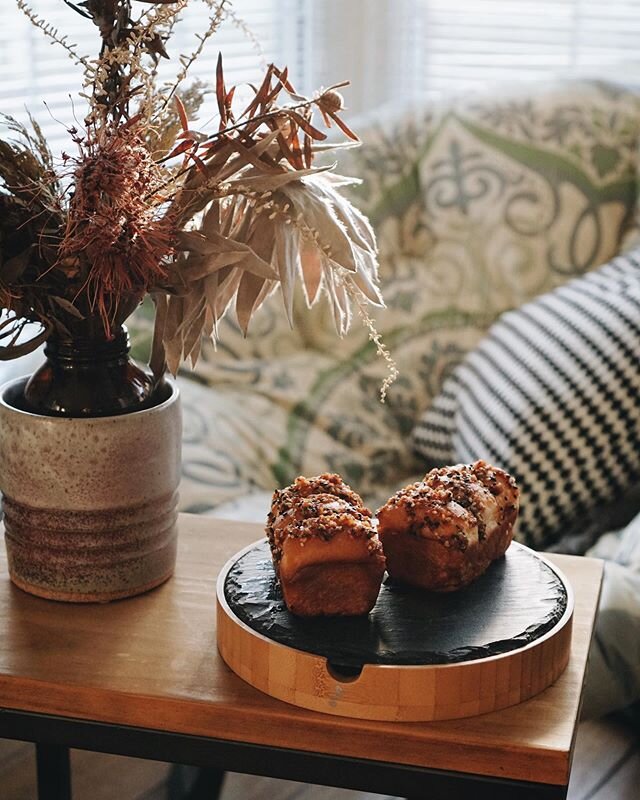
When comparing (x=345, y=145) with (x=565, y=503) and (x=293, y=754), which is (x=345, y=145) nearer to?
(x=293, y=754)

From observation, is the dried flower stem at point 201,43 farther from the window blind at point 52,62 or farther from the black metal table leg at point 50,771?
the black metal table leg at point 50,771

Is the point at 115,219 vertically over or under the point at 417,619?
over

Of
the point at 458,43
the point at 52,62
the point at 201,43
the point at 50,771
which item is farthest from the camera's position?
the point at 458,43

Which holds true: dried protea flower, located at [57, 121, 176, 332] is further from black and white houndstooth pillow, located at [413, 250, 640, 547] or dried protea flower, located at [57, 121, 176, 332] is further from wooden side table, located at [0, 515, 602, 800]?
black and white houndstooth pillow, located at [413, 250, 640, 547]

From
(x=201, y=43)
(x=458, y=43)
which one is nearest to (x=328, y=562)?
(x=201, y=43)

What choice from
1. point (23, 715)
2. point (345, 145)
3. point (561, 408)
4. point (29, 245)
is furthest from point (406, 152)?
point (23, 715)

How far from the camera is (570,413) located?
68.8 inches

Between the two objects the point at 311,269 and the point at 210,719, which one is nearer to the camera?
the point at 210,719

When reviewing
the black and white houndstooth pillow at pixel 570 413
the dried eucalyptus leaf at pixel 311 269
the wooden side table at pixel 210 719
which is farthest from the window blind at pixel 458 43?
the wooden side table at pixel 210 719

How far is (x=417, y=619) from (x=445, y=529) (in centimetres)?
8

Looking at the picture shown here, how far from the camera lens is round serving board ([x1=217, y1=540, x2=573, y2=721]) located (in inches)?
35.2

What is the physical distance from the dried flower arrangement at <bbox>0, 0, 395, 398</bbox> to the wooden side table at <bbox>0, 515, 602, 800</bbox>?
248 millimetres

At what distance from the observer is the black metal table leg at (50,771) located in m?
1.26

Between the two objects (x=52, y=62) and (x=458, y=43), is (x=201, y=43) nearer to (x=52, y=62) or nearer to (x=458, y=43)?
(x=52, y=62)
